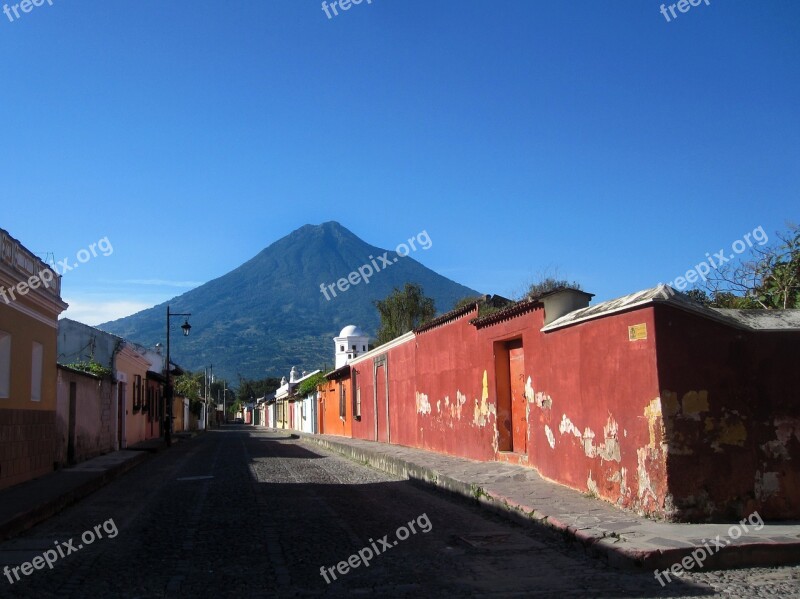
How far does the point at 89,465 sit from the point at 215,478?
4567mm

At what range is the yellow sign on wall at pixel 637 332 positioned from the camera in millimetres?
8289

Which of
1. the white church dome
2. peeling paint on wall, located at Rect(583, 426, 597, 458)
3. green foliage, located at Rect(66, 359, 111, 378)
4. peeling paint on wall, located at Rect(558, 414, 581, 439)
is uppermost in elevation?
the white church dome

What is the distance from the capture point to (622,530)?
7531mm

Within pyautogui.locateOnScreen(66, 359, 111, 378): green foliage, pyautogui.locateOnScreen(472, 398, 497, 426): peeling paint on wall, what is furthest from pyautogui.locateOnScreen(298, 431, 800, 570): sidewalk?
pyautogui.locateOnScreen(66, 359, 111, 378): green foliage

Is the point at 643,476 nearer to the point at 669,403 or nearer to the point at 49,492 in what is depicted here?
the point at 669,403

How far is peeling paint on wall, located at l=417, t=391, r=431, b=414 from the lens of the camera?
19391 mm

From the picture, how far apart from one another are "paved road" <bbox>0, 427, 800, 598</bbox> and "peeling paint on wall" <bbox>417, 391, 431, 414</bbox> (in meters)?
6.57

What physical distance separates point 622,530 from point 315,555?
301 centimetres

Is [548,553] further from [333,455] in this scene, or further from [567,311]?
[333,455]

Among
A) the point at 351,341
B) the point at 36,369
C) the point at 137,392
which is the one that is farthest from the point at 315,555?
the point at 351,341

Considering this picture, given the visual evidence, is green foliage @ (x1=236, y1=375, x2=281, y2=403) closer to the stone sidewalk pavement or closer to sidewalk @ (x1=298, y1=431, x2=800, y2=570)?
the stone sidewalk pavement

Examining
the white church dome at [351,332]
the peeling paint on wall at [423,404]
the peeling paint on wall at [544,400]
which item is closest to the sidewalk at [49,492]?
the peeling paint on wall at [544,400]

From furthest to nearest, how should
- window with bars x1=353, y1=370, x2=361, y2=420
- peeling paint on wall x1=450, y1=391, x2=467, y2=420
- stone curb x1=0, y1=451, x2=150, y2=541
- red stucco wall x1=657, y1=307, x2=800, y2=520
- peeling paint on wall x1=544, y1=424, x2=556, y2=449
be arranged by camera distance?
window with bars x1=353, y1=370, x2=361, y2=420 < peeling paint on wall x1=450, y1=391, x2=467, y2=420 < peeling paint on wall x1=544, y1=424, x2=556, y2=449 < stone curb x1=0, y1=451, x2=150, y2=541 < red stucco wall x1=657, y1=307, x2=800, y2=520

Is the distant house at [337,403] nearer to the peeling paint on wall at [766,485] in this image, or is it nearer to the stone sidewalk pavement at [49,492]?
the stone sidewalk pavement at [49,492]
